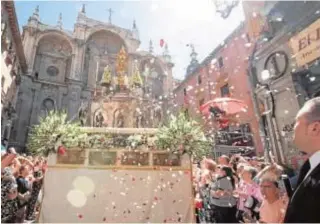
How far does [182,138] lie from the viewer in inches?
231

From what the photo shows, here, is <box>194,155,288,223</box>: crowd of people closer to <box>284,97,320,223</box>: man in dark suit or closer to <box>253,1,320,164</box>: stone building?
<box>284,97,320,223</box>: man in dark suit

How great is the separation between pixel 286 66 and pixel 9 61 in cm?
1999

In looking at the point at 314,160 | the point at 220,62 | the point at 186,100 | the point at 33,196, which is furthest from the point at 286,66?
the point at 186,100

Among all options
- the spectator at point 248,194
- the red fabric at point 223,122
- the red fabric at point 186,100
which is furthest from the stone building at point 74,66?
the spectator at point 248,194

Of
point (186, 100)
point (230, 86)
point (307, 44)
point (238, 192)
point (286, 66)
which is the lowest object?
point (238, 192)

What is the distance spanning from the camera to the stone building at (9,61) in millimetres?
18578

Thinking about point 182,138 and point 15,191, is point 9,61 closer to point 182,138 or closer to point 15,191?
point 15,191

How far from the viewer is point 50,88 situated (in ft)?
94.5

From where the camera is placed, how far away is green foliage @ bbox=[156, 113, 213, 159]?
5883 millimetres

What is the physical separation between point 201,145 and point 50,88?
26793mm

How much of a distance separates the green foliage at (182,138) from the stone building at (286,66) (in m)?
5.45

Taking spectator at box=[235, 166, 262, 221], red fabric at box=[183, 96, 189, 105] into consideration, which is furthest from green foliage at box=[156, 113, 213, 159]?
red fabric at box=[183, 96, 189, 105]

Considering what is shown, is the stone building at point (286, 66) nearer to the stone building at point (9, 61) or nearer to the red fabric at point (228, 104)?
the red fabric at point (228, 104)

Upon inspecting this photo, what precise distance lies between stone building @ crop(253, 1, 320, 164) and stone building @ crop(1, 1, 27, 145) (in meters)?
17.1
